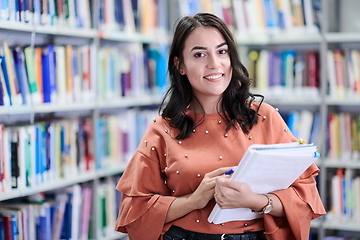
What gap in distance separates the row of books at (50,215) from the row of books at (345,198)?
1531mm

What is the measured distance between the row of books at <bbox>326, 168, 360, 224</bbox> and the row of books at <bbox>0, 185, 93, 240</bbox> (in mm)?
1531

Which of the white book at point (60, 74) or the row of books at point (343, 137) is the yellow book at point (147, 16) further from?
the row of books at point (343, 137)

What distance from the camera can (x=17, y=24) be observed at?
197 centimetres

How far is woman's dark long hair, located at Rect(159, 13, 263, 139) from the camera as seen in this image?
148 centimetres

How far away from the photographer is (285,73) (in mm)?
2828

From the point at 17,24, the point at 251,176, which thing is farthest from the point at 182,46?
the point at 17,24

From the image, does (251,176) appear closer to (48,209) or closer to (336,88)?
(48,209)

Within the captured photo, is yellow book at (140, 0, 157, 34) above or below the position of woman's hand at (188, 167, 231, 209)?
above

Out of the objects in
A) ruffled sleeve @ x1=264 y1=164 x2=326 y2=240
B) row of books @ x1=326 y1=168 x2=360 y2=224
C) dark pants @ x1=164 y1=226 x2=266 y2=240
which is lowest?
row of books @ x1=326 y1=168 x2=360 y2=224

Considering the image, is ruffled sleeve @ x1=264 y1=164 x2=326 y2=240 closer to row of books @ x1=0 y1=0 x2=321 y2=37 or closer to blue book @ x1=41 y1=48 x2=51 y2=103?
blue book @ x1=41 y1=48 x2=51 y2=103

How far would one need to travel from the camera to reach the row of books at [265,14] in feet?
8.98

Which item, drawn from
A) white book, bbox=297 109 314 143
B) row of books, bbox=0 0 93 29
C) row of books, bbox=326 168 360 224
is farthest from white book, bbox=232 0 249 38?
row of books, bbox=326 168 360 224

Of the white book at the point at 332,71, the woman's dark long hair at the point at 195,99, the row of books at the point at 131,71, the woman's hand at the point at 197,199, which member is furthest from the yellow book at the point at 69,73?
the white book at the point at 332,71

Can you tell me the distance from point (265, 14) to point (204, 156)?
1.70m
